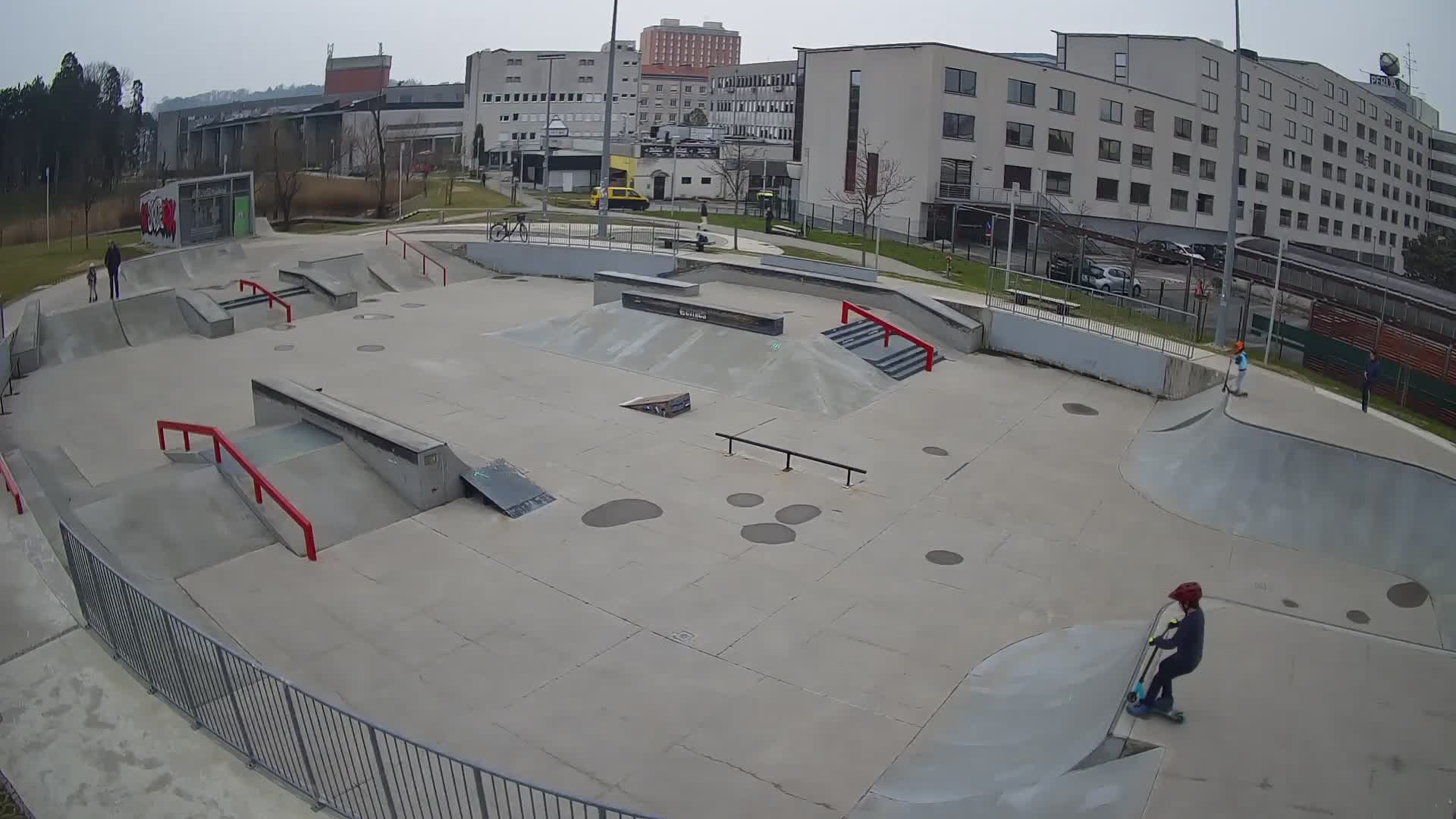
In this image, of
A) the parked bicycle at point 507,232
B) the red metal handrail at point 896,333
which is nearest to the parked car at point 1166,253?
the red metal handrail at point 896,333

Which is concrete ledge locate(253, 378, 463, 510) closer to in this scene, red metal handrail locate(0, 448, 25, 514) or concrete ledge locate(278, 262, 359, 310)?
red metal handrail locate(0, 448, 25, 514)

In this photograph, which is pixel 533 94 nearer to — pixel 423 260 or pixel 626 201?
pixel 626 201

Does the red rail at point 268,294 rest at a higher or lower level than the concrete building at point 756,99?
lower

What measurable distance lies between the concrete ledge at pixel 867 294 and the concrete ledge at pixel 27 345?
19795mm

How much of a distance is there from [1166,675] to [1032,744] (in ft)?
4.50

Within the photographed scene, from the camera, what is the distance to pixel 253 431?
1758 centimetres

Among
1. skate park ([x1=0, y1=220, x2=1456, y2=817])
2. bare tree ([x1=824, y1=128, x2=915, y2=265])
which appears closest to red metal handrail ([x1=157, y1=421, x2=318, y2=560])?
skate park ([x1=0, y1=220, x2=1456, y2=817])

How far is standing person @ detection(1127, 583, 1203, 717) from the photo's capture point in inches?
333

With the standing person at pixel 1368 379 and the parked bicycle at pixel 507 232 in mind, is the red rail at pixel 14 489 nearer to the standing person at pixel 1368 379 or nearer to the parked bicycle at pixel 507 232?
the standing person at pixel 1368 379

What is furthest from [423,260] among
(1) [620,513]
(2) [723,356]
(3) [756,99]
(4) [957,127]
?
(3) [756,99]

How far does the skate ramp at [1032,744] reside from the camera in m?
7.78

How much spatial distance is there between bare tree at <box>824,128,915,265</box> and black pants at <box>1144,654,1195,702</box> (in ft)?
138

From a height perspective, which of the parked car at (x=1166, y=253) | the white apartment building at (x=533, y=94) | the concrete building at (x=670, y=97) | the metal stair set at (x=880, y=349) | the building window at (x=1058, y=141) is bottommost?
the metal stair set at (x=880, y=349)

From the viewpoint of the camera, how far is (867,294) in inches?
1217
